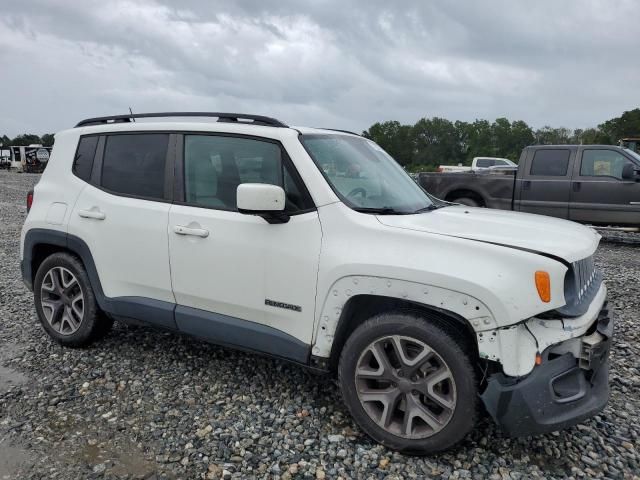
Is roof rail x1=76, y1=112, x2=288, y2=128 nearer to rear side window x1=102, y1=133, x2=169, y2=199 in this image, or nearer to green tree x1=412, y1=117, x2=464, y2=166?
rear side window x1=102, y1=133, x2=169, y2=199

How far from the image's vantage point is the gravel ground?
109 inches

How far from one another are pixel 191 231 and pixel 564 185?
28.5ft

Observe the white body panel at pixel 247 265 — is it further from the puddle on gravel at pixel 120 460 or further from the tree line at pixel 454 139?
the tree line at pixel 454 139

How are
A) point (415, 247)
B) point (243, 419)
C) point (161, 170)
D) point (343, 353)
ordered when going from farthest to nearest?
point (161, 170), point (243, 419), point (343, 353), point (415, 247)

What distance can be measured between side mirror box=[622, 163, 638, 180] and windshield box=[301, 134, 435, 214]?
7.28 meters

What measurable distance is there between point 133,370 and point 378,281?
2.21 m

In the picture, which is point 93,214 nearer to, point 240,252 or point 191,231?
point 191,231

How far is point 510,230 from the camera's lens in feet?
9.84

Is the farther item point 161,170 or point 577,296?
point 161,170

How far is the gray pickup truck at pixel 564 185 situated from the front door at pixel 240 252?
7.92m

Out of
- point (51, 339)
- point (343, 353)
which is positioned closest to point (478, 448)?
point (343, 353)

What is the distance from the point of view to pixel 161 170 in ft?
12.1

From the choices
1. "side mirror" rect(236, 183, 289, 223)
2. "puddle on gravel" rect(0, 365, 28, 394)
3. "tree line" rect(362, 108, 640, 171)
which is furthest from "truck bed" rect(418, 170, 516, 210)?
"tree line" rect(362, 108, 640, 171)

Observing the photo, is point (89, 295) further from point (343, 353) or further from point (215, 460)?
point (343, 353)
